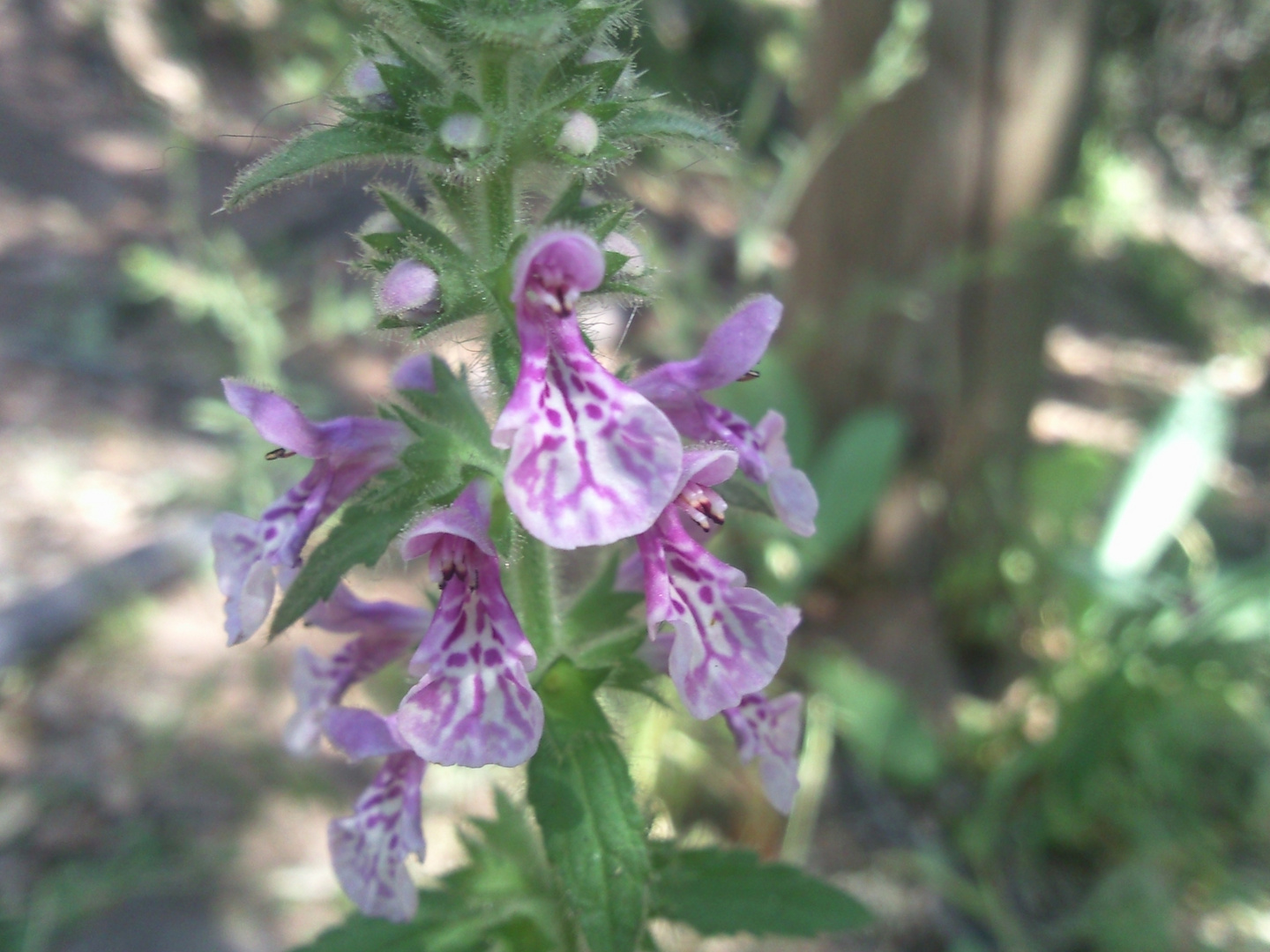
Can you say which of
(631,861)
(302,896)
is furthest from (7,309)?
(631,861)

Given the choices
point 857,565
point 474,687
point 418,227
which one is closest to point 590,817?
point 474,687

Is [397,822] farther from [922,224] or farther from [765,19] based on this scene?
[765,19]

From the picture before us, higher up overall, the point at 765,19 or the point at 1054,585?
the point at 765,19

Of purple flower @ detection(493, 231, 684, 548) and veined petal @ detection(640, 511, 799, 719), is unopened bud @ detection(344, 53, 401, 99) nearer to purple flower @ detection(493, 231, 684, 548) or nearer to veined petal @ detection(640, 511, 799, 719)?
purple flower @ detection(493, 231, 684, 548)

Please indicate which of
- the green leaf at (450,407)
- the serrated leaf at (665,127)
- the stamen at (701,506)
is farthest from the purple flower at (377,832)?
the serrated leaf at (665,127)

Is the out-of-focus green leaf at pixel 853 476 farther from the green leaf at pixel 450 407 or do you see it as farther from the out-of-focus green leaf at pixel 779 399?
the green leaf at pixel 450 407

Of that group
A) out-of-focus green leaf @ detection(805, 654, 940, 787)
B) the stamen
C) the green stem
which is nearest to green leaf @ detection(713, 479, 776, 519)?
the stamen

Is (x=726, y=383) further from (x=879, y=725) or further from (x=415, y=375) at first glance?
(x=879, y=725)
